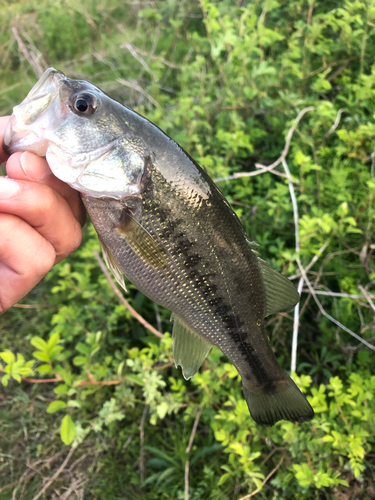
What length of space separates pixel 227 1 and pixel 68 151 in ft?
10.4

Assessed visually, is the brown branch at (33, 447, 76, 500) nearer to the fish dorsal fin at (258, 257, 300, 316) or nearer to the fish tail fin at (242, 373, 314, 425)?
the fish tail fin at (242, 373, 314, 425)

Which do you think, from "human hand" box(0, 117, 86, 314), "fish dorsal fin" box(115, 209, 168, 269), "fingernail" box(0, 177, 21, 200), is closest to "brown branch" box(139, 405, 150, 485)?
"human hand" box(0, 117, 86, 314)

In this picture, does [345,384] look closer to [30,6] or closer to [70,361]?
[70,361]

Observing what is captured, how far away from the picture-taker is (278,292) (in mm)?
1367

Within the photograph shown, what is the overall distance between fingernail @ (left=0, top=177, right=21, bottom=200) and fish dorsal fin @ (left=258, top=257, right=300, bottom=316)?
A: 40.0 inches

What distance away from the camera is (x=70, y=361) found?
2.59 metres

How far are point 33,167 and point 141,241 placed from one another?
1.49 feet

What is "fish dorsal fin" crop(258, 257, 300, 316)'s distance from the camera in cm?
135

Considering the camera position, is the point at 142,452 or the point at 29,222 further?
the point at 142,452

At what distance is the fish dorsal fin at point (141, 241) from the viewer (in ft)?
3.84

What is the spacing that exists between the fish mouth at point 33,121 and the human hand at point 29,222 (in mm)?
50

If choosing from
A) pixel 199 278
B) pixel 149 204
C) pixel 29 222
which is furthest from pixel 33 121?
pixel 199 278

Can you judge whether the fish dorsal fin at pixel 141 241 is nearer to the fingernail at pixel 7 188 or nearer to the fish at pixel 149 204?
the fish at pixel 149 204

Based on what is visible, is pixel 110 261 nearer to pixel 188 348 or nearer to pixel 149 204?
pixel 149 204
